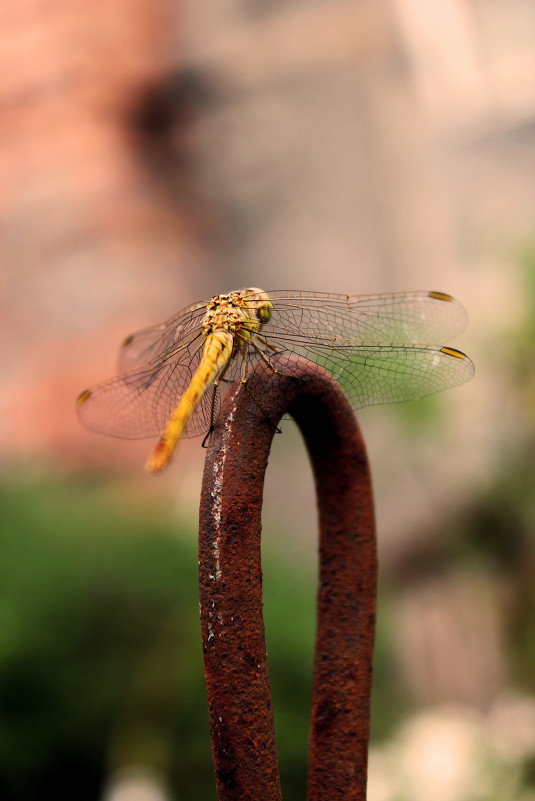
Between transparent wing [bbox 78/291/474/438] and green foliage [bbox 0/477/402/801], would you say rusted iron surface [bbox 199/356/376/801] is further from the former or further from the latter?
green foliage [bbox 0/477/402/801]

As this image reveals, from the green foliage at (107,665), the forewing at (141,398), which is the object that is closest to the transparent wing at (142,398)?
the forewing at (141,398)

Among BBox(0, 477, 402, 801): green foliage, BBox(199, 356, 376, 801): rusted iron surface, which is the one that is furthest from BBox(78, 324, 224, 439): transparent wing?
BBox(0, 477, 402, 801): green foliage

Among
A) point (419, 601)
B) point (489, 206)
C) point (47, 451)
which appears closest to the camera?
point (419, 601)

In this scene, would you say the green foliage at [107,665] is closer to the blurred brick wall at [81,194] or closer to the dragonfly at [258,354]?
the dragonfly at [258,354]

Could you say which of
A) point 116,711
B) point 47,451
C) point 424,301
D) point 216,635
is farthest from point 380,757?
point 47,451

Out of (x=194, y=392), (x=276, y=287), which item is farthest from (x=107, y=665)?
(x=276, y=287)

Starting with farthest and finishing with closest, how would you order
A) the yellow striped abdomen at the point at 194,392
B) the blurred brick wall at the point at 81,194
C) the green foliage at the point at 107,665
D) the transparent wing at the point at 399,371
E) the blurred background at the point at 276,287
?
the blurred brick wall at the point at 81,194 < the blurred background at the point at 276,287 < the green foliage at the point at 107,665 < the transparent wing at the point at 399,371 < the yellow striped abdomen at the point at 194,392

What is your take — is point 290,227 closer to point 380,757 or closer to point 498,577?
point 498,577
